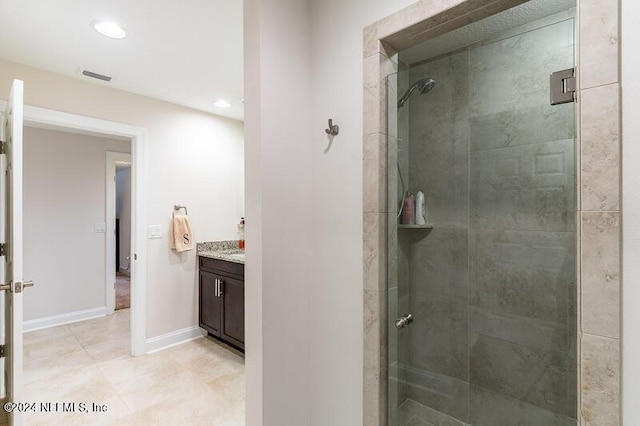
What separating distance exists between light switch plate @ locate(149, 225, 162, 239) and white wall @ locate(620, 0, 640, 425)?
3297 mm

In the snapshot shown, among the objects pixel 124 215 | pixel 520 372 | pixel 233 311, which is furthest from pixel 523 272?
pixel 124 215

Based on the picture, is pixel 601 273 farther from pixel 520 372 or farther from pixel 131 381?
pixel 131 381

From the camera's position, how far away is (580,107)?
0.90 meters

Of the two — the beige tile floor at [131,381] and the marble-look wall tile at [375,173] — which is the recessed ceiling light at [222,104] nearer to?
the marble-look wall tile at [375,173]

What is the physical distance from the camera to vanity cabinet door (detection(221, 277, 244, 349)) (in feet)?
9.30

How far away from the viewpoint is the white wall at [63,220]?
12.0ft

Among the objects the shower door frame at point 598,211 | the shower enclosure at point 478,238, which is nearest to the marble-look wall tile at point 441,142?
A: the shower enclosure at point 478,238

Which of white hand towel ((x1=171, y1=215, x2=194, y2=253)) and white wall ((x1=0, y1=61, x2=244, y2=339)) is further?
white hand towel ((x1=171, y1=215, x2=194, y2=253))

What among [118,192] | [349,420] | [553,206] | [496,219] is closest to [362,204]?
[496,219]

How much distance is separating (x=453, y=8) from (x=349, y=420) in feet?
5.65

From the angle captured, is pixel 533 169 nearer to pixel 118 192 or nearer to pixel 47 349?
pixel 47 349

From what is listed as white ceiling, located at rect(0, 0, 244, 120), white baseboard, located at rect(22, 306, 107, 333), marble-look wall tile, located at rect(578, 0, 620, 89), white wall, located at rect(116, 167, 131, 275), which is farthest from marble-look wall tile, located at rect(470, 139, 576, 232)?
white wall, located at rect(116, 167, 131, 275)

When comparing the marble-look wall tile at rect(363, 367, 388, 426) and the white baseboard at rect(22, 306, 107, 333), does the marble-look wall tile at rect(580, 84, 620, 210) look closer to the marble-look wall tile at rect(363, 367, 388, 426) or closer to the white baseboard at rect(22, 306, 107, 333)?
the marble-look wall tile at rect(363, 367, 388, 426)

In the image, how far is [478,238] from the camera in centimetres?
144
